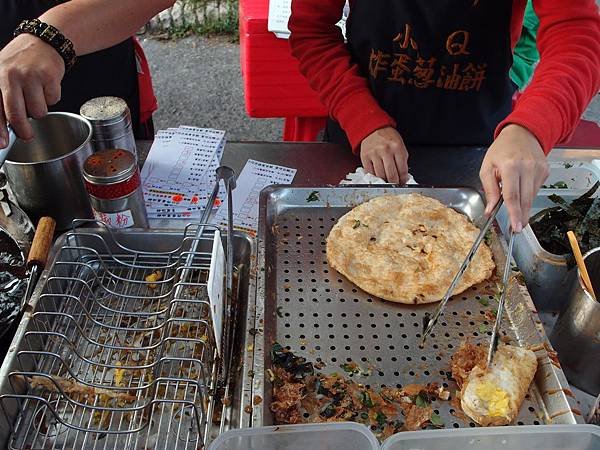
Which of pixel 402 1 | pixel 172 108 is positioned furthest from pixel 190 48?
pixel 402 1

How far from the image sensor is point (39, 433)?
39.3 inches

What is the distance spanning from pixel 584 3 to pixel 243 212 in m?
0.96

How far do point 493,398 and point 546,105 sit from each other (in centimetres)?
65

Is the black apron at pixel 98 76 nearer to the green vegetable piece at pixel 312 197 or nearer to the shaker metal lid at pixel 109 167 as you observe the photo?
the shaker metal lid at pixel 109 167

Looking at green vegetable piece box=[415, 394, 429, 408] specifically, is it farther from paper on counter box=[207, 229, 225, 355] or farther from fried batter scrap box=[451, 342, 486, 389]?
paper on counter box=[207, 229, 225, 355]

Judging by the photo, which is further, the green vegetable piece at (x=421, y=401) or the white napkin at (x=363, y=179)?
the white napkin at (x=363, y=179)

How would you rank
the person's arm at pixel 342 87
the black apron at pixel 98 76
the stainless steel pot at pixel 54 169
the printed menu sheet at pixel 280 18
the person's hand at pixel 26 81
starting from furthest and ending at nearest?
the printed menu sheet at pixel 280 18, the black apron at pixel 98 76, the person's arm at pixel 342 87, the stainless steel pot at pixel 54 169, the person's hand at pixel 26 81

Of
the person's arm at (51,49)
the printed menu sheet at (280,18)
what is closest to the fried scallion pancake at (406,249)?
the person's arm at (51,49)

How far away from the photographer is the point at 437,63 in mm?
1555

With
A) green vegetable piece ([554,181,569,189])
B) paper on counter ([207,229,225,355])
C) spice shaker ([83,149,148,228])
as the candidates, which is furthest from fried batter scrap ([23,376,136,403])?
green vegetable piece ([554,181,569,189])

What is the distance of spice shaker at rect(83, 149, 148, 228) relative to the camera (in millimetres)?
1201

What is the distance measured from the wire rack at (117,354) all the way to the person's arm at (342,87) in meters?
0.48

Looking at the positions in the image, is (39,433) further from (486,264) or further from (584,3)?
(584,3)

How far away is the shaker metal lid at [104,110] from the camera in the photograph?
4.45 ft
